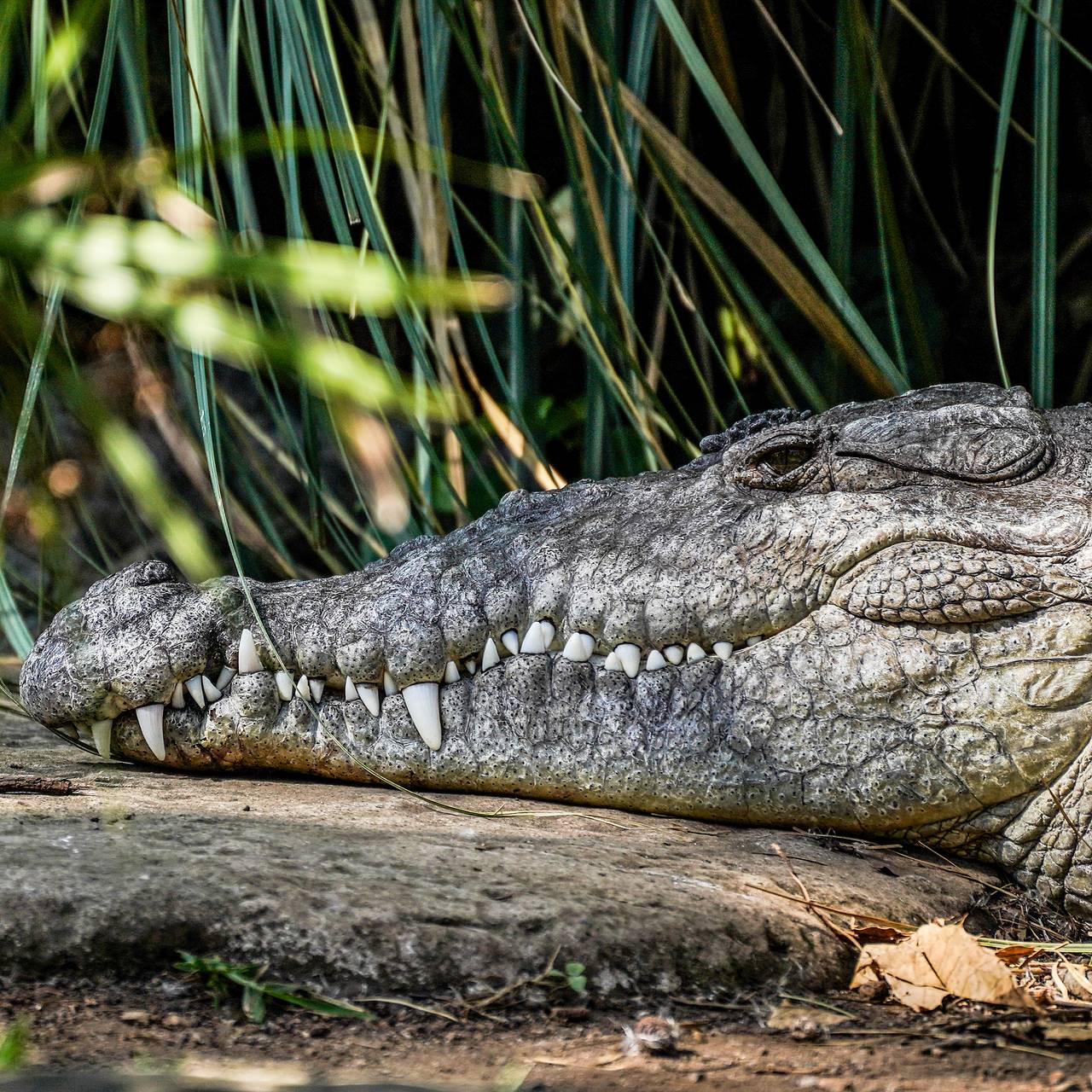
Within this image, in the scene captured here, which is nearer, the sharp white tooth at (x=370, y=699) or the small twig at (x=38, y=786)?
the small twig at (x=38, y=786)

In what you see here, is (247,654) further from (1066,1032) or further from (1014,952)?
(1066,1032)

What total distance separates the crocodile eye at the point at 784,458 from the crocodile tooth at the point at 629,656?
518 mm

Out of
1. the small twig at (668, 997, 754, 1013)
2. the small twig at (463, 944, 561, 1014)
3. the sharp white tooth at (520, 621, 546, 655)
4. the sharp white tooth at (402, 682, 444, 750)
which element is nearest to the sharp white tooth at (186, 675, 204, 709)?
the sharp white tooth at (402, 682, 444, 750)

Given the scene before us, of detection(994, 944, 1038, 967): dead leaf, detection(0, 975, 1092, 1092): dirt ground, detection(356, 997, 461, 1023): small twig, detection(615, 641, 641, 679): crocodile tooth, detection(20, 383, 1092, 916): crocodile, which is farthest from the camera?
detection(615, 641, 641, 679): crocodile tooth

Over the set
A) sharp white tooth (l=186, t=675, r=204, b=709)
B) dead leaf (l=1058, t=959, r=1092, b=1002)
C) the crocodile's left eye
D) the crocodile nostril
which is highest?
the crocodile's left eye

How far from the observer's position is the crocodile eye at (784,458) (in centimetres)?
272

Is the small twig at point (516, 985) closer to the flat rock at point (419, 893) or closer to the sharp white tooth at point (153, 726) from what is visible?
the flat rock at point (419, 893)

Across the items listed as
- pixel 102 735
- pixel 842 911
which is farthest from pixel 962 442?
pixel 102 735

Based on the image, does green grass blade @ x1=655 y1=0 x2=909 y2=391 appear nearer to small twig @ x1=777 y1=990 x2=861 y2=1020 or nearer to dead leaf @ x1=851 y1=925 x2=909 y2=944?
dead leaf @ x1=851 y1=925 x2=909 y2=944

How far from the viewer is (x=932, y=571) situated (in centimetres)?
243

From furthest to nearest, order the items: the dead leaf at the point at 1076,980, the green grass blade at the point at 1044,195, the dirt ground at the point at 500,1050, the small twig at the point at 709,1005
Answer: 1. the green grass blade at the point at 1044,195
2. the dead leaf at the point at 1076,980
3. the small twig at the point at 709,1005
4. the dirt ground at the point at 500,1050

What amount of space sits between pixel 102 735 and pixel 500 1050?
4.67 feet

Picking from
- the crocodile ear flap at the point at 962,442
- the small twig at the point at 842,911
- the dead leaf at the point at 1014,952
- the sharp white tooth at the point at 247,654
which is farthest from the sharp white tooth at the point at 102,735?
the dead leaf at the point at 1014,952

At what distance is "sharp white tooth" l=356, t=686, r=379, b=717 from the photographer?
100.0 inches
